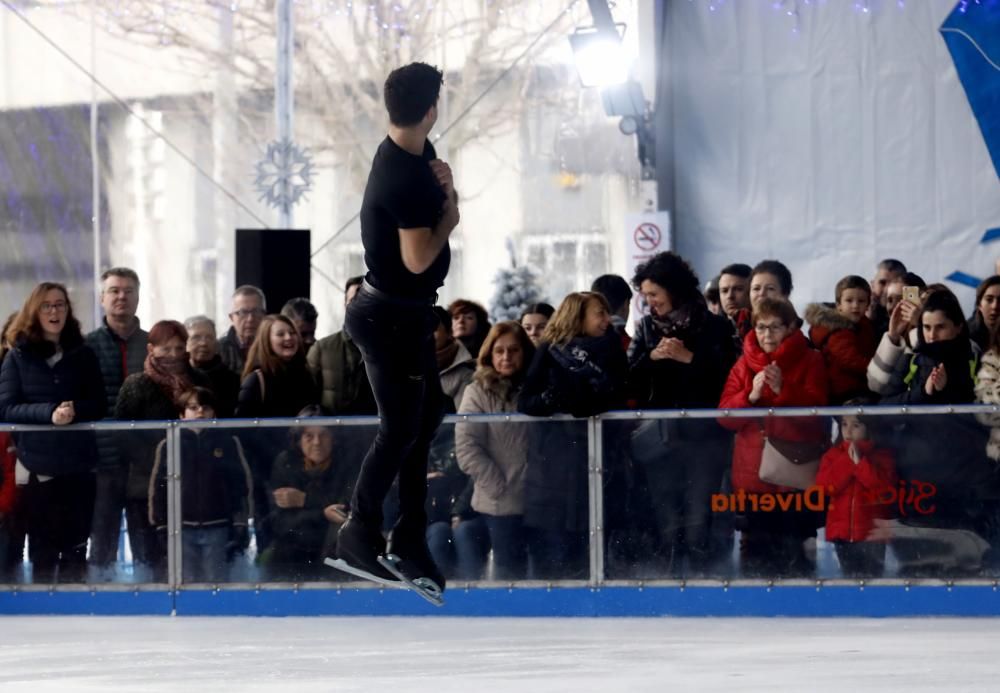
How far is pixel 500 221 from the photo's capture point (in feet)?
39.9

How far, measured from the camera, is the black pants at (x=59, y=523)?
7980mm

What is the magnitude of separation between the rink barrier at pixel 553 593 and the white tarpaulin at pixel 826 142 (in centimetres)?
401

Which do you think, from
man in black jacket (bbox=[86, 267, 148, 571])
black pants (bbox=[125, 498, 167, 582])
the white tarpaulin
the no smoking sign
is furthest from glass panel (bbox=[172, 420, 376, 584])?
the white tarpaulin

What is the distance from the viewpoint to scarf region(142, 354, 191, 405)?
8.19m

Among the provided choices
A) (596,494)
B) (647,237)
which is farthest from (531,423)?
(647,237)

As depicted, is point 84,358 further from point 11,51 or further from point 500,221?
point 11,51

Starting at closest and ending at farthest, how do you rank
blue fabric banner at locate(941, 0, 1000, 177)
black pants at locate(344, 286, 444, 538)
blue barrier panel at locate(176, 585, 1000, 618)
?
black pants at locate(344, 286, 444, 538)
blue barrier panel at locate(176, 585, 1000, 618)
blue fabric banner at locate(941, 0, 1000, 177)

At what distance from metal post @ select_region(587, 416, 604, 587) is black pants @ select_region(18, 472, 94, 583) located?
2398 millimetres

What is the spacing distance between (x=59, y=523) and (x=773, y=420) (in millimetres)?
3420

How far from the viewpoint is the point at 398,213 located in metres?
4.16

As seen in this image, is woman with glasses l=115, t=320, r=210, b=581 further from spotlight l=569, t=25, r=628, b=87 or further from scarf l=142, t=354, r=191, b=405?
spotlight l=569, t=25, r=628, b=87

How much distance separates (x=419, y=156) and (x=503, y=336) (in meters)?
3.50

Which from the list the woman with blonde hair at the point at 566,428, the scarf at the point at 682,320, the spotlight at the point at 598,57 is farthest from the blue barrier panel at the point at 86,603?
the spotlight at the point at 598,57

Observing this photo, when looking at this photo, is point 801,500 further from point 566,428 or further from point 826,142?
point 826,142
